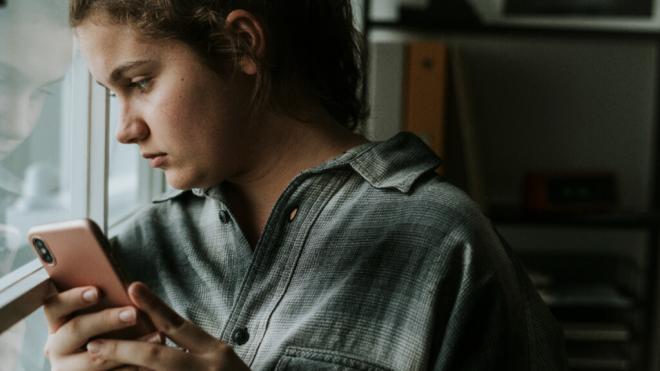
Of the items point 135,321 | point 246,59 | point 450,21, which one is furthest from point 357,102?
point 450,21

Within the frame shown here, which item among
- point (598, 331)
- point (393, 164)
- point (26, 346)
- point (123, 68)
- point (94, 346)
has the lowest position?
point (598, 331)

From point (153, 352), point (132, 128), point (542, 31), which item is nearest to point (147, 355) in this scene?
point (153, 352)

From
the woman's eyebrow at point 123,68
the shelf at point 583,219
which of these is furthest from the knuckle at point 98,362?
the shelf at point 583,219

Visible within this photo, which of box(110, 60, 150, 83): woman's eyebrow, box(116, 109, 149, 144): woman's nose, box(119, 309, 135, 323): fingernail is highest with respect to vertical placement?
box(110, 60, 150, 83): woman's eyebrow

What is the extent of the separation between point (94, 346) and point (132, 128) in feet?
0.70

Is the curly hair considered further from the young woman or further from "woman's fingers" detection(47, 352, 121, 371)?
"woman's fingers" detection(47, 352, 121, 371)

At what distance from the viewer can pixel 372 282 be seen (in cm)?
77

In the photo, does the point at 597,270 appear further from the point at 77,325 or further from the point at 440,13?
the point at 77,325

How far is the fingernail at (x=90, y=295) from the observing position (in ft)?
2.14

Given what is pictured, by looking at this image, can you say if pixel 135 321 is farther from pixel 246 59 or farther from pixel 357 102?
pixel 357 102

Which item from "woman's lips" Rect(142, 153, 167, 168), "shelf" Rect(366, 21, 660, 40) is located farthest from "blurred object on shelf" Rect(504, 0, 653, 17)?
"woman's lips" Rect(142, 153, 167, 168)

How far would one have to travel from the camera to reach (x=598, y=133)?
228cm

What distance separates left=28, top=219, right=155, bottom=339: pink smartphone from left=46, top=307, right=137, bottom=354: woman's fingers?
0.04 ft

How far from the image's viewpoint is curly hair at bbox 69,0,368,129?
0.75 metres
